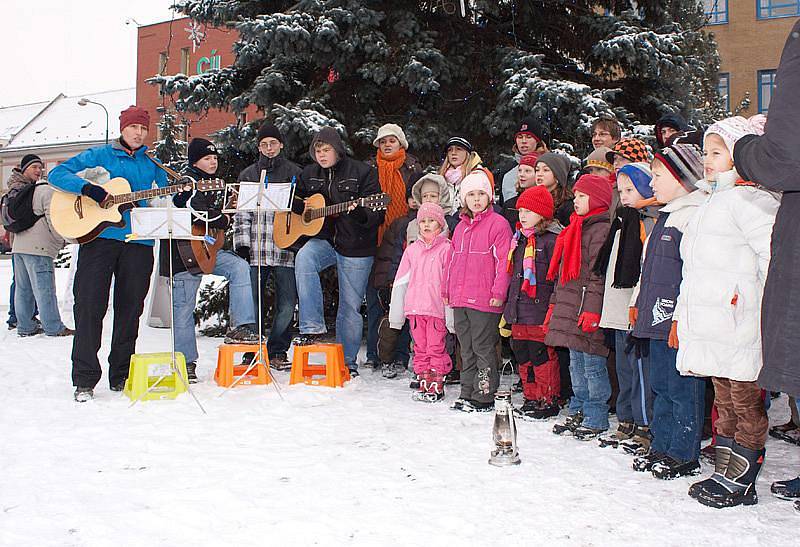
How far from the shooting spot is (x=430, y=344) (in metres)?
6.18

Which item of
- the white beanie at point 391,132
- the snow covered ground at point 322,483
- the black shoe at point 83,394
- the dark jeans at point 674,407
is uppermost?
the white beanie at point 391,132

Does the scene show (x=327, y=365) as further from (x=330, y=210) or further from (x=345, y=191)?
(x=345, y=191)

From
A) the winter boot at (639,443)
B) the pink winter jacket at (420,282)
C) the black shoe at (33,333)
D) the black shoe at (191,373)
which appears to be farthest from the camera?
the black shoe at (33,333)

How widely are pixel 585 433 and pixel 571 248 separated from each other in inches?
47.9

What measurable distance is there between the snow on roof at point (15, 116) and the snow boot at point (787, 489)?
6276 cm

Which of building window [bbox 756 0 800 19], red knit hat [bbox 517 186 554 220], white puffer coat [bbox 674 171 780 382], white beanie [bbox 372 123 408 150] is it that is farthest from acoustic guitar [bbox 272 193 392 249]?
building window [bbox 756 0 800 19]

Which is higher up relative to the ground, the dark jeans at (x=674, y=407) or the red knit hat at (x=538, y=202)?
the red knit hat at (x=538, y=202)

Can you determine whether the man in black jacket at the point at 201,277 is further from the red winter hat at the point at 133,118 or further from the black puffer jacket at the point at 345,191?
the black puffer jacket at the point at 345,191

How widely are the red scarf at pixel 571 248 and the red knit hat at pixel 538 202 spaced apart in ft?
1.14

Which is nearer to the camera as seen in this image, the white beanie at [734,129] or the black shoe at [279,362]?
the white beanie at [734,129]

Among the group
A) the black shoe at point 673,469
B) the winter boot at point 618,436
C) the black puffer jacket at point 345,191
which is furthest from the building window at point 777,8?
the black shoe at point 673,469

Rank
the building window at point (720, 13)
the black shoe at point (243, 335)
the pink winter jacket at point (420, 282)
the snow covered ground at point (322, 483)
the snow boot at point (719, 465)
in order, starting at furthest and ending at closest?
the building window at point (720, 13), the black shoe at point (243, 335), the pink winter jacket at point (420, 282), the snow boot at point (719, 465), the snow covered ground at point (322, 483)

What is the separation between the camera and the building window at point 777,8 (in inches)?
866

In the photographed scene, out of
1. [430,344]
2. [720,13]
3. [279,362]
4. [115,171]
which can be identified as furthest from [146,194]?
[720,13]
